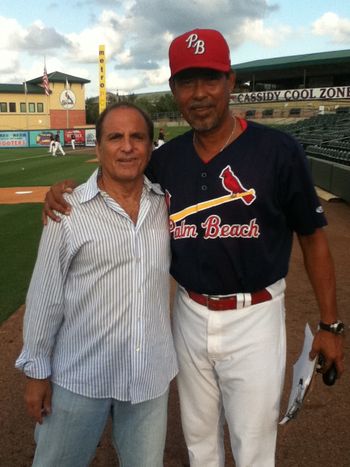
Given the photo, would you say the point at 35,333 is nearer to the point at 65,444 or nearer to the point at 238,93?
the point at 65,444

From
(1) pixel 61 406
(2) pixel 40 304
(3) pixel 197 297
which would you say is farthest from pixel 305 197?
(1) pixel 61 406

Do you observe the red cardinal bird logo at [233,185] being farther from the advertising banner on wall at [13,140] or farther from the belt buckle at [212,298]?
the advertising banner on wall at [13,140]

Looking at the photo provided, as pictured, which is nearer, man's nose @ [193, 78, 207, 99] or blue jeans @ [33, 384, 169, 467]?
blue jeans @ [33, 384, 169, 467]

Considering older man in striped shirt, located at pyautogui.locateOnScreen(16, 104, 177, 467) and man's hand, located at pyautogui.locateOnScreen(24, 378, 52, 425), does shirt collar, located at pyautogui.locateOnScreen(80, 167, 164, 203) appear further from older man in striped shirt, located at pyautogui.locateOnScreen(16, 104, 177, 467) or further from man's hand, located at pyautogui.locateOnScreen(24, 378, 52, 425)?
man's hand, located at pyautogui.locateOnScreen(24, 378, 52, 425)

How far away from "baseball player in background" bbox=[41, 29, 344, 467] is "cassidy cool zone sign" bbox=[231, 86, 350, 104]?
51.2 meters

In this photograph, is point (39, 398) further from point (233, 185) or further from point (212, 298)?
point (233, 185)

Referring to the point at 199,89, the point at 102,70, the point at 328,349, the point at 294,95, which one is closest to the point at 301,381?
the point at 328,349

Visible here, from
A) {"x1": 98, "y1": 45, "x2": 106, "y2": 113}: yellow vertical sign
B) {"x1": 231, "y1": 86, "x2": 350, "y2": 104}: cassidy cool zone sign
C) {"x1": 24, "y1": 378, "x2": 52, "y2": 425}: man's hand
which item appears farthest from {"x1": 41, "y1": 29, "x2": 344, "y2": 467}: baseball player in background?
{"x1": 231, "y1": 86, "x2": 350, "y2": 104}: cassidy cool zone sign

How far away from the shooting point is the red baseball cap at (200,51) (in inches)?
77.9

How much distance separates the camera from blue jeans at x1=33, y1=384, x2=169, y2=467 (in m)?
1.88

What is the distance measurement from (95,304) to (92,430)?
52 cm

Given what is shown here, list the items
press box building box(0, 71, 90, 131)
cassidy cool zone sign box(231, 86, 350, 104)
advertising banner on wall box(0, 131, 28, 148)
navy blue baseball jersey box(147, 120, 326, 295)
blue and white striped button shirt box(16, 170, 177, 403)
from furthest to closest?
press box building box(0, 71, 90, 131)
cassidy cool zone sign box(231, 86, 350, 104)
advertising banner on wall box(0, 131, 28, 148)
navy blue baseball jersey box(147, 120, 326, 295)
blue and white striped button shirt box(16, 170, 177, 403)

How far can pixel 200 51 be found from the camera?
1978 mm

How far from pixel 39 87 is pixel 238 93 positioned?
25183mm
